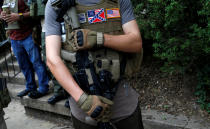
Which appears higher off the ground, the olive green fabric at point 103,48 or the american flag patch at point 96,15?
the american flag patch at point 96,15

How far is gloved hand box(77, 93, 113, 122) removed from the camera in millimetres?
1325

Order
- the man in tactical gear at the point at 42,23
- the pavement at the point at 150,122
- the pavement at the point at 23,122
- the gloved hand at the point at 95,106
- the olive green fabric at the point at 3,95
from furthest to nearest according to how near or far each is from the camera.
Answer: the pavement at the point at 23,122
the man in tactical gear at the point at 42,23
the pavement at the point at 150,122
the olive green fabric at the point at 3,95
the gloved hand at the point at 95,106

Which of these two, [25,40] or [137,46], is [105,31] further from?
[25,40]

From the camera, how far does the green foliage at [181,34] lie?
2.67 m

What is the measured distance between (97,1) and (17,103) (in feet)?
13.5

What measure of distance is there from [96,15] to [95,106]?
1.93 feet

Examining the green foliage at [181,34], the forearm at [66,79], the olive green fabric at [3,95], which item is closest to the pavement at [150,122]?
the green foliage at [181,34]

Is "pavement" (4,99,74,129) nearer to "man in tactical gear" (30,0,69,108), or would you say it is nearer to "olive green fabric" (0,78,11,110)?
"man in tactical gear" (30,0,69,108)

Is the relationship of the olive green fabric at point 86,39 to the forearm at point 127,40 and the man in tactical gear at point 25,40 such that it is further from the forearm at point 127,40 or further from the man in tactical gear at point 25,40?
the man in tactical gear at point 25,40

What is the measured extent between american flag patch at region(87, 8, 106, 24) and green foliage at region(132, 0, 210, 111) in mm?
1349

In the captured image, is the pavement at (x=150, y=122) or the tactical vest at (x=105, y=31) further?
the pavement at (x=150, y=122)

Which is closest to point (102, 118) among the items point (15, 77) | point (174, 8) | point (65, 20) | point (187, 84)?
point (65, 20)


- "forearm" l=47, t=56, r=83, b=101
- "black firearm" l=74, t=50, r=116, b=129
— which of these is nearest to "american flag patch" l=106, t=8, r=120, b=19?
"black firearm" l=74, t=50, r=116, b=129

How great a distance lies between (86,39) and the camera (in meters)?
1.40
